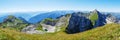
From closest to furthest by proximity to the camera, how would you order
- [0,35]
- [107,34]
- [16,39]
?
[0,35] → [16,39] → [107,34]

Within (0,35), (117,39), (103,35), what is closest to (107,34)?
(103,35)

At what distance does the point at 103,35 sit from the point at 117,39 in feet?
14.6

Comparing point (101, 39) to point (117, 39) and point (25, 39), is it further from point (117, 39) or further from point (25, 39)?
point (25, 39)

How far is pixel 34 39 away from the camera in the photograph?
36406mm

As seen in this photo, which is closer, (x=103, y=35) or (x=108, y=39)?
(x=108, y=39)

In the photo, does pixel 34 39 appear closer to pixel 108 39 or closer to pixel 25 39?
pixel 25 39

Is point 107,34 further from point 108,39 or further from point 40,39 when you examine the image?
point 40,39

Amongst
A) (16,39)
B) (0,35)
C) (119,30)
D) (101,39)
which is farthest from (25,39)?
(119,30)

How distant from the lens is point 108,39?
3359 centimetres

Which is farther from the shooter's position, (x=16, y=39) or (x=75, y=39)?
(x=75, y=39)

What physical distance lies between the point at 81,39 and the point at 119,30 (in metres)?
6.77

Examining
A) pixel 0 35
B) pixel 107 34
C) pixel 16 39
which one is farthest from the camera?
pixel 107 34

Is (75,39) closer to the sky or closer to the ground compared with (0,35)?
closer to the ground

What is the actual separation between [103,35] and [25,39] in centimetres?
1242
